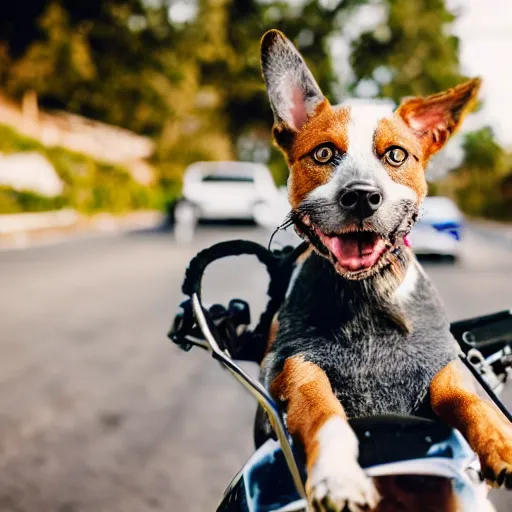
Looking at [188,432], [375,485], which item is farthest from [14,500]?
[375,485]

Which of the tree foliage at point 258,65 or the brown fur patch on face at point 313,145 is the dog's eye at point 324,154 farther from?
the tree foliage at point 258,65

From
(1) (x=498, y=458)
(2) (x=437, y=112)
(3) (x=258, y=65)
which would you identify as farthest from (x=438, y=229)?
(1) (x=498, y=458)

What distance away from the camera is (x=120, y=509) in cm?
344

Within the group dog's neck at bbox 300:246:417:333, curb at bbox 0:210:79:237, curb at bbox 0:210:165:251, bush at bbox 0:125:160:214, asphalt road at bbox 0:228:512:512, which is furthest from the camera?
bush at bbox 0:125:160:214

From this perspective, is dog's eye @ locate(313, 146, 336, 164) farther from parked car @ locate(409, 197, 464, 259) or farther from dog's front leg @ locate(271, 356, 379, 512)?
dog's front leg @ locate(271, 356, 379, 512)

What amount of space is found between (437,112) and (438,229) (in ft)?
1.79

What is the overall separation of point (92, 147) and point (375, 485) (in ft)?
103

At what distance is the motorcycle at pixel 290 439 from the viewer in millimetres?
953

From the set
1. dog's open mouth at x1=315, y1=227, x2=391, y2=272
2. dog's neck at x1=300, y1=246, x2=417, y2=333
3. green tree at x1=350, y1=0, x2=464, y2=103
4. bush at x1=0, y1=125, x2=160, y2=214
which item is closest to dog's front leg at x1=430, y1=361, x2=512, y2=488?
dog's neck at x1=300, y1=246, x2=417, y2=333

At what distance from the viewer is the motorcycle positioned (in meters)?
0.95

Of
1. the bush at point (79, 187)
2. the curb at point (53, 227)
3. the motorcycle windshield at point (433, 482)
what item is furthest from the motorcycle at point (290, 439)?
the bush at point (79, 187)

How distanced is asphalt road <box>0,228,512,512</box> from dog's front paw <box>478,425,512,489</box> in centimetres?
9

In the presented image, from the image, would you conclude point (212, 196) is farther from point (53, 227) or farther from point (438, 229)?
point (53, 227)

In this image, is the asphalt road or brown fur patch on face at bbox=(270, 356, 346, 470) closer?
brown fur patch on face at bbox=(270, 356, 346, 470)
